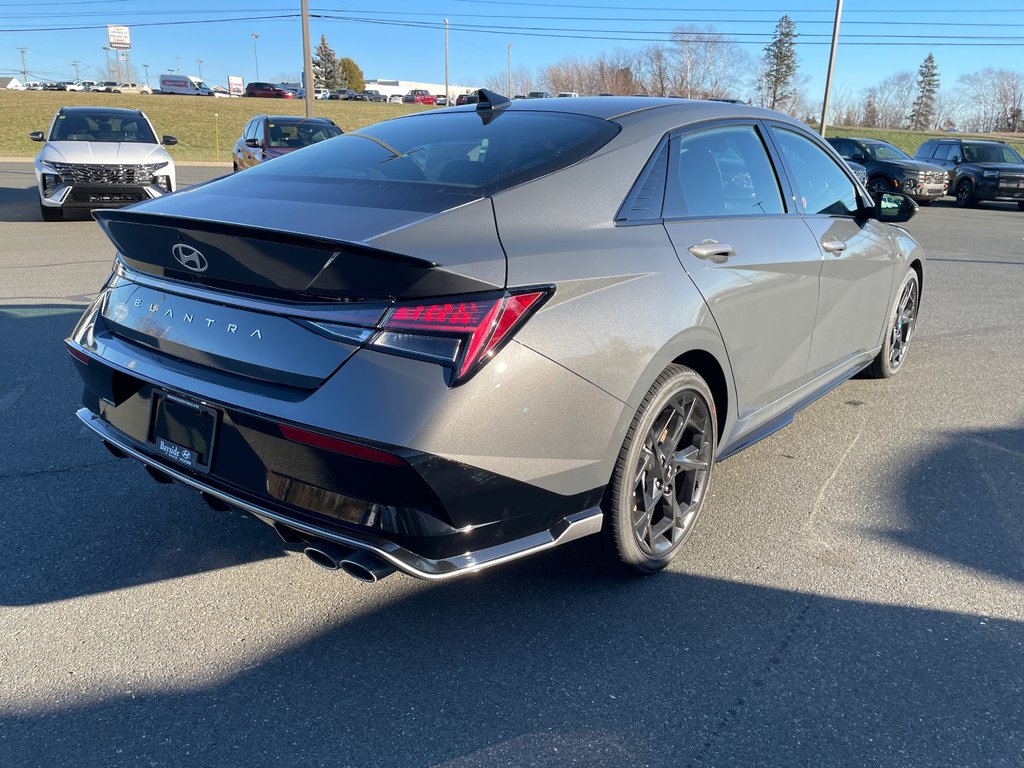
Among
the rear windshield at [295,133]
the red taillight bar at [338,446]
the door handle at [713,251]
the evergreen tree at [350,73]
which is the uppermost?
the evergreen tree at [350,73]

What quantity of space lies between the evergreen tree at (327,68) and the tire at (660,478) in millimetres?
115478

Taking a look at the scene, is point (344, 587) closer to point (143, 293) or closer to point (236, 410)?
point (236, 410)

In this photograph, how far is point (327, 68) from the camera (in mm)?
110312

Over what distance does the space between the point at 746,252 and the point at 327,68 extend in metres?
118

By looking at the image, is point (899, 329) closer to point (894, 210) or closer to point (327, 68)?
point (894, 210)

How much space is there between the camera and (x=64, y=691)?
2404 millimetres

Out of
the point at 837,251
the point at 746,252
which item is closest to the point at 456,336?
the point at 746,252

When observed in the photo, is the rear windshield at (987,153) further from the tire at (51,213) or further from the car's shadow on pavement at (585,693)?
the car's shadow on pavement at (585,693)

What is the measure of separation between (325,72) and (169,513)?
4637 inches

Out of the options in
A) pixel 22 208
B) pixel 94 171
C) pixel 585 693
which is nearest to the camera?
pixel 585 693

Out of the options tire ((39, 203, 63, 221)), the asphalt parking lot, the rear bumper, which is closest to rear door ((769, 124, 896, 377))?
the asphalt parking lot

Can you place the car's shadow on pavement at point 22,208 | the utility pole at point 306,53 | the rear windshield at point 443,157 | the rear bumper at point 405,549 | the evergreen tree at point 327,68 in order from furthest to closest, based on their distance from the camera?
the evergreen tree at point 327,68, the utility pole at point 306,53, the car's shadow on pavement at point 22,208, the rear windshield at point 443,157, the rear bumper at point 405,549

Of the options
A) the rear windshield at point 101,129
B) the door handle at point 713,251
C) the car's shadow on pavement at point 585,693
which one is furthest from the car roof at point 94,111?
the car's shadow on pavement at point 585,693

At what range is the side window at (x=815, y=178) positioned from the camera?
403cm
